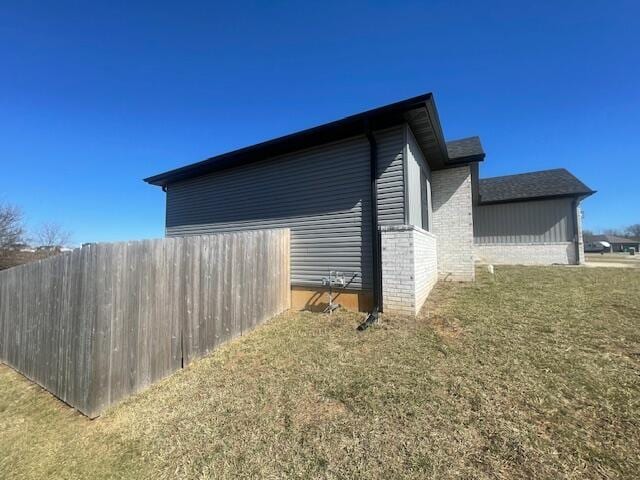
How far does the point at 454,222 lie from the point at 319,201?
536cm

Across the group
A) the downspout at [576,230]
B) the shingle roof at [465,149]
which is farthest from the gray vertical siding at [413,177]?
the downspout at [576,230]

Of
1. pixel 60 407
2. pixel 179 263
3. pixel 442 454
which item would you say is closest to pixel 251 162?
pixel 179 263

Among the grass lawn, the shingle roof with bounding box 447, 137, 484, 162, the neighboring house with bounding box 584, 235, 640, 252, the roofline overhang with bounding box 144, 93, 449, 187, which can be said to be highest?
the shingle roof with bounding box 447, 137, 484, 162

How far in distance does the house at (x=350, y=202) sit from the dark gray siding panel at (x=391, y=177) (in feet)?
0.07

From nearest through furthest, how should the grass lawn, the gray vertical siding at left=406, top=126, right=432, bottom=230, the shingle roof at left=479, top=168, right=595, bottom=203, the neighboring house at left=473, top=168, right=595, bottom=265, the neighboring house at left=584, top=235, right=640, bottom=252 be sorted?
the grass lawn → the gray vertical siding at left=406, top=126, right=432, bottom=230 → the neighboring house at left=473, top=168, right=595, bottom=265 → the shingle roof at left=479, top=168, right=595, bottom=203 → the neighboring house at left=584, top=235, right=640, bottom=252

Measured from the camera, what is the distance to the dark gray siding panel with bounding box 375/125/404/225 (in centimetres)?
590

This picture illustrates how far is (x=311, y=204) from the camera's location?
7.03 m

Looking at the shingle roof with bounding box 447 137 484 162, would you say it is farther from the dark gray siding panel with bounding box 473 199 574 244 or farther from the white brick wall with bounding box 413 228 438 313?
the dark gray siding panel with bounding box 473 199 574 244

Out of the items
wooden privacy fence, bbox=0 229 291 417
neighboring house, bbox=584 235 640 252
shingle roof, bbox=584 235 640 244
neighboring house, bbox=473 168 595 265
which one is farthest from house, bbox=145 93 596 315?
shingle roof, bbox=584 235 640 244

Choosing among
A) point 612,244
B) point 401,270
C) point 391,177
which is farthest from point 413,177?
point 612,244

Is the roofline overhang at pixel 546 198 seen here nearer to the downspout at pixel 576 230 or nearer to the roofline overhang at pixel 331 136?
the downspout at pixel 576 230

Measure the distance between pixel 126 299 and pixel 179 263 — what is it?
36.0 inches

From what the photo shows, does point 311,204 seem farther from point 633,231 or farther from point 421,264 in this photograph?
point 633,231

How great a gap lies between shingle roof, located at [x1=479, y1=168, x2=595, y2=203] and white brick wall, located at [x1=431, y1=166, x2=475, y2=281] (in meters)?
8.99
